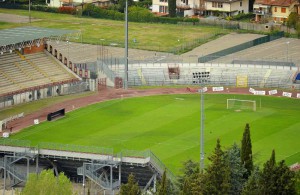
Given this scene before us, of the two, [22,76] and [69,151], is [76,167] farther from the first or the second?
[22,76]

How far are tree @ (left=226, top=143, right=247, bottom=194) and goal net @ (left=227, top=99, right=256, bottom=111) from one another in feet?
106

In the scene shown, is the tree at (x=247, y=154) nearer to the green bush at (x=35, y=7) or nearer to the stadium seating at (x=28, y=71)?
the stadium seating at (x=28, y=71)

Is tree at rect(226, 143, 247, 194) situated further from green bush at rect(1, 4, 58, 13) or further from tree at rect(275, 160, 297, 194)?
green bush at rect(1, 4, 58, 13)

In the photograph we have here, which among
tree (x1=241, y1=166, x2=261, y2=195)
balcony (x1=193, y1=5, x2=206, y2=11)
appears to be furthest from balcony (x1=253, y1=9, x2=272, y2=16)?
tree (x1=241, y1=166, x2=261, y2=195)

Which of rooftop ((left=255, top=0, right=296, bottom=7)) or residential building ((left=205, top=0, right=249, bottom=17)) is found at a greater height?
rooftop ((left=255, top=0, right=296, bottom=7))

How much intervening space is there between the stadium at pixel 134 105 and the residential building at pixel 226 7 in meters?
19.2

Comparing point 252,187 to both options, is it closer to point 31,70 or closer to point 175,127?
point 175,127

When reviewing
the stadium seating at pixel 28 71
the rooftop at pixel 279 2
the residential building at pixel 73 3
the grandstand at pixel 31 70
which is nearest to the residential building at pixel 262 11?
the rooftop at pixel 279 2

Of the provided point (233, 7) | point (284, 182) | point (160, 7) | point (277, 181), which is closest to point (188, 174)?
point (277, 181)

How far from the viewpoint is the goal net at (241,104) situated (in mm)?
118188

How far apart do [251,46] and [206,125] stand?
43770 millimetres

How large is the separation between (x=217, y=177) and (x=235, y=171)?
4.10 metres

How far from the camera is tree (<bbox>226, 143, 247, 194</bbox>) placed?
8275 cm

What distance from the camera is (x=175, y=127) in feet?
359
